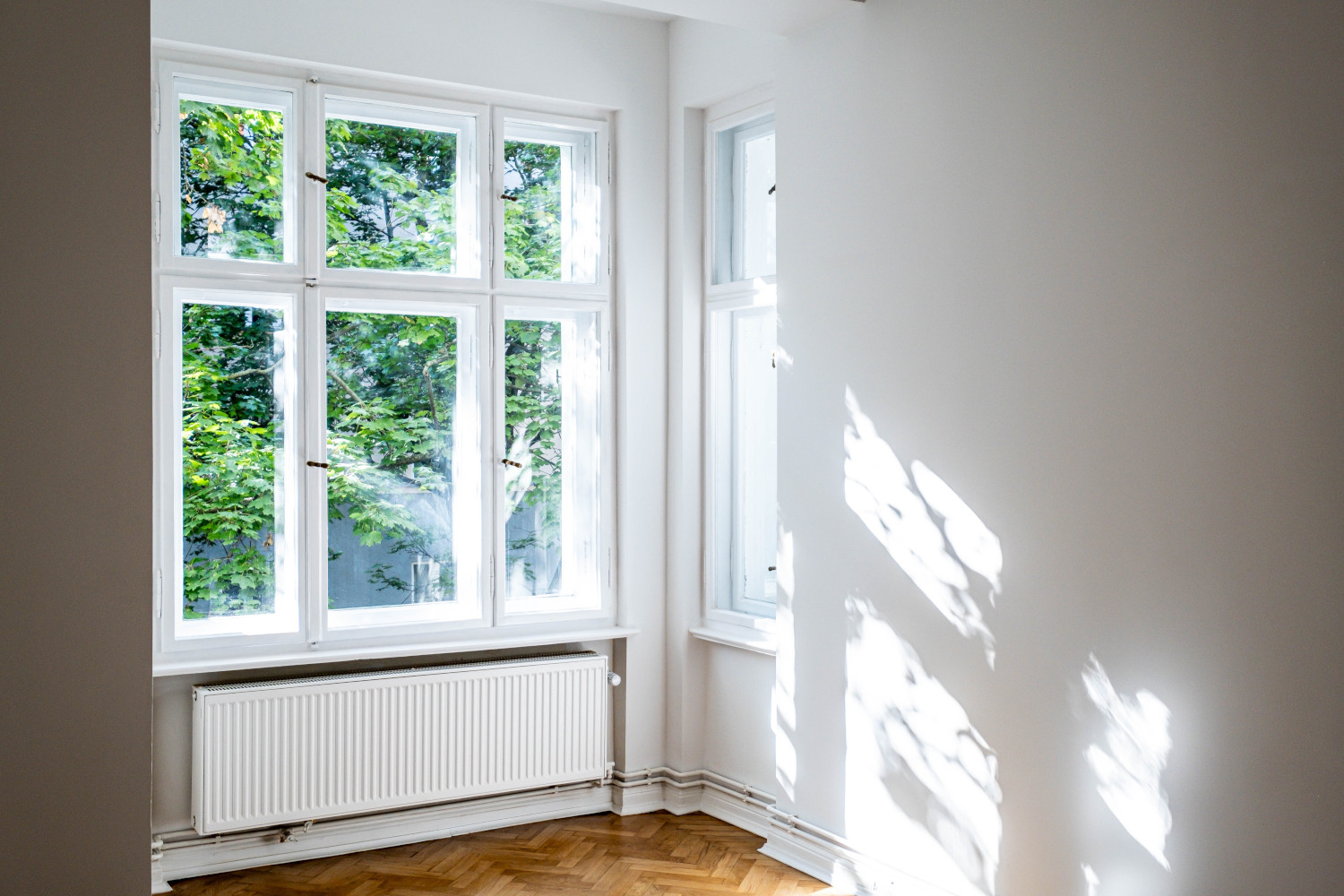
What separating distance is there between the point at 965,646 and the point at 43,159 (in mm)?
2705

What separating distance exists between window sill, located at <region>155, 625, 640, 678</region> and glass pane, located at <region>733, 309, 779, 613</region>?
59cm

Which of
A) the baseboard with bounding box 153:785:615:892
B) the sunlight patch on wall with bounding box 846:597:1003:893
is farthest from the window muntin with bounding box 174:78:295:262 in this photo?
the sunlight patch on wall with bounding box 846:597:1003:893

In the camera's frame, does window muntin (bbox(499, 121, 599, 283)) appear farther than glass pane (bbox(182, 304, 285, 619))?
Yes

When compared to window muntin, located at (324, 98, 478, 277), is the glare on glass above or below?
→ below

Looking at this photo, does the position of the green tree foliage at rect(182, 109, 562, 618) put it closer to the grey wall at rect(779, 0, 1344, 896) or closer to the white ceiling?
the white ceiling

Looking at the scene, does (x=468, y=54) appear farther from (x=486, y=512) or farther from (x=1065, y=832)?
(x=1065, y=832)

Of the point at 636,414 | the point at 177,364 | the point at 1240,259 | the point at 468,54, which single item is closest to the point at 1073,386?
the point at 1240,259

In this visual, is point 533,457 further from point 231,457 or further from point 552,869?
point 552,869

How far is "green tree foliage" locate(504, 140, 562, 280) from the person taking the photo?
4.75m

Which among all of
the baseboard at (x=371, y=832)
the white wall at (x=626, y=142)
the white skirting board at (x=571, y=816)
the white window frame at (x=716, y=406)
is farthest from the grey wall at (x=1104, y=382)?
the baseboard at (x=371, y=832)

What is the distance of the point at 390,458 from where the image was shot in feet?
14.8

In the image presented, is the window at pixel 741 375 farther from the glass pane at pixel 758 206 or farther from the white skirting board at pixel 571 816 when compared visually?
the white skirting board at pixel 571 816

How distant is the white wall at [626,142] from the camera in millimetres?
4414

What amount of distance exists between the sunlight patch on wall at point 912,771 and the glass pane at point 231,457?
228 cm
